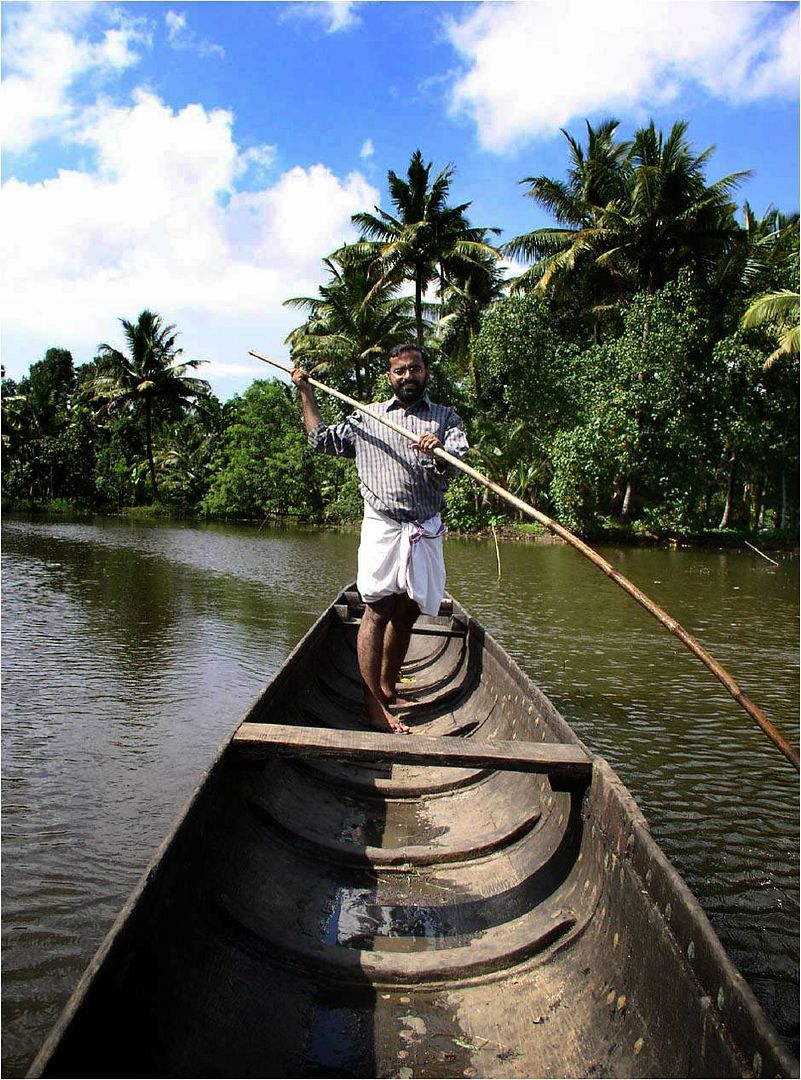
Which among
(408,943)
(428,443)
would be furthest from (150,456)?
(408,943)

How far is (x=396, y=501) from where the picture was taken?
3369 millimetres

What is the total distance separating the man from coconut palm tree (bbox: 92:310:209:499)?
102 feet

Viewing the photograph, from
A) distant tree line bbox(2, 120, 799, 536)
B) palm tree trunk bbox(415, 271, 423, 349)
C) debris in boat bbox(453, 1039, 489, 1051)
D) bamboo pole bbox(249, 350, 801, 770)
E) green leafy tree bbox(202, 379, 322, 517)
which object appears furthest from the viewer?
green leafy tree bbox(202, 379, 322, 517)

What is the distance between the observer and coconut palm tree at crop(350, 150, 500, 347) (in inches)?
819

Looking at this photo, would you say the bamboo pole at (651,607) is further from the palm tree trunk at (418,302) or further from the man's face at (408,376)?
the palm tree trunk at (418,302)

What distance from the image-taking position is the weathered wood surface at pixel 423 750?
2184 mm

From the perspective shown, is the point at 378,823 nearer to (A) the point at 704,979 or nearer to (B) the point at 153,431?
(A) the point at 704,979

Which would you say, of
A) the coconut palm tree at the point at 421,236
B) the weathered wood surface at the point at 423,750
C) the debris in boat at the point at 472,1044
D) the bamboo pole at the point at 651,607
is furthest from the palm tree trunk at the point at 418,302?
the debris in boat at the point at 472,1044

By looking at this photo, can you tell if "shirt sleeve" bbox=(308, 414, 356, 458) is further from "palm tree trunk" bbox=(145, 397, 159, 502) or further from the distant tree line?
"palm tree trunk" bbox=(145, 397, 159, 502)

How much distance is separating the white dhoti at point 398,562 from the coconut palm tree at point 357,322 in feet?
68.2

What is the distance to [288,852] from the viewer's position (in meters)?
2.31

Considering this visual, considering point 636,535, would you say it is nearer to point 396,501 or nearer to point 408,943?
point 396,501

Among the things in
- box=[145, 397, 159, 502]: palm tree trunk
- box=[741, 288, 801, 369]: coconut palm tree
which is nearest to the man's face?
box=[741, 288, 801, 369]: coconut palm tree

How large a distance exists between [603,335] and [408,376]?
69.5 feet
